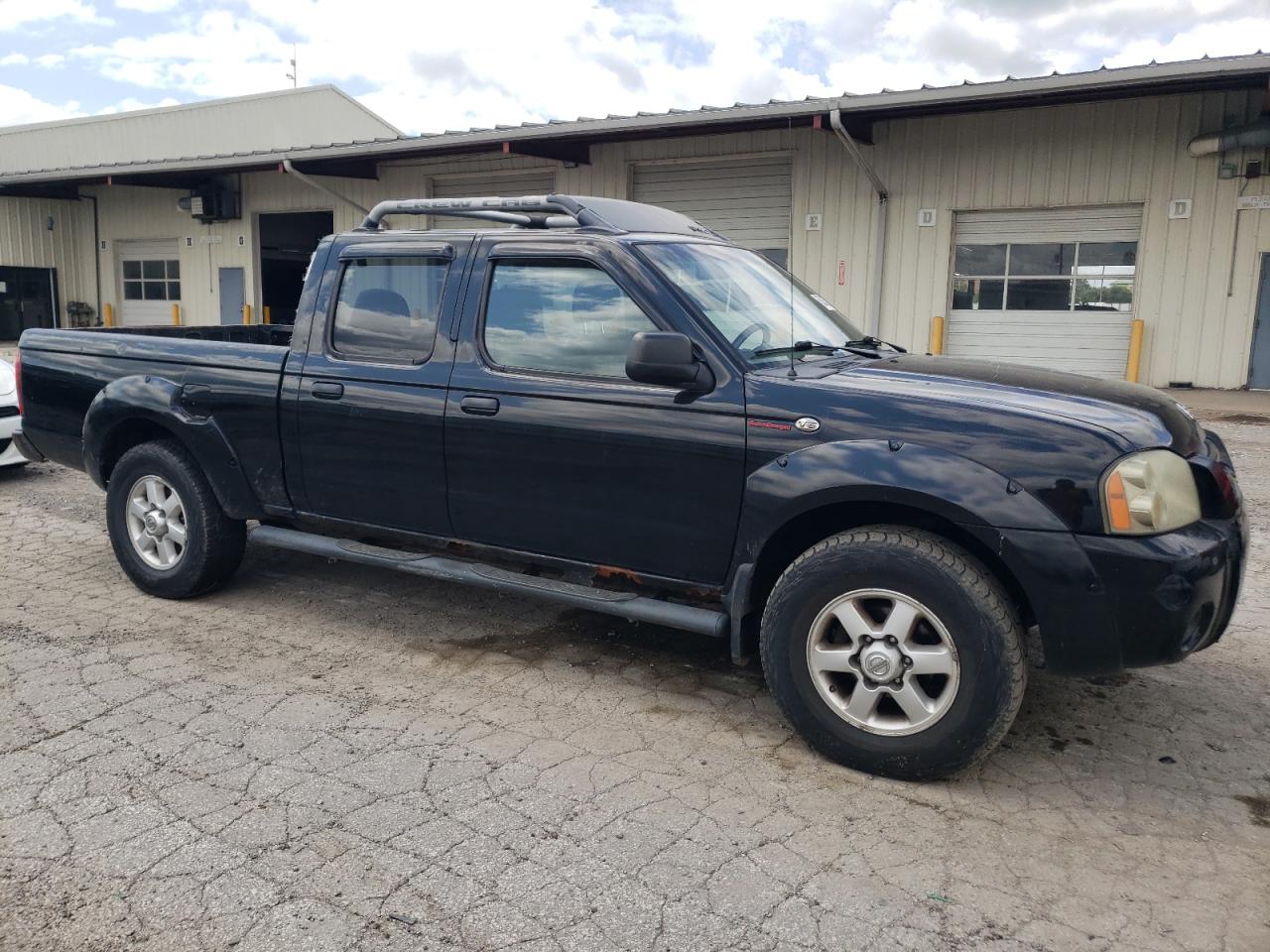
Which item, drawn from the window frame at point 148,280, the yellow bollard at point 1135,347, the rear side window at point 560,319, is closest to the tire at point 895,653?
the rear side window at point 560,319

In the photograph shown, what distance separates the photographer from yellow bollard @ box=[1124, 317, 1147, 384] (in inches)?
587

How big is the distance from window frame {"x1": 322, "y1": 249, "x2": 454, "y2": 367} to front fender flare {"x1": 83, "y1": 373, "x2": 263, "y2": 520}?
794 millimetres

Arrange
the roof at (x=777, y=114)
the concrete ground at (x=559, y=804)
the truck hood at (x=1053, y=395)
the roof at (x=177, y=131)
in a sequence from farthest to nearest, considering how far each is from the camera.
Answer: the roof at (x=177, y=131) → the roof at (x=777, y=114) → the truck hood at (x=1053, y=395) → the concrete ground at (x=559, y=804)

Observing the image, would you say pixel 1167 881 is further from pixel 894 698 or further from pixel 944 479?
pixel 944 479

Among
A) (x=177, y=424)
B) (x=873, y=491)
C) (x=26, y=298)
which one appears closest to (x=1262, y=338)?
(x=873, y=491)

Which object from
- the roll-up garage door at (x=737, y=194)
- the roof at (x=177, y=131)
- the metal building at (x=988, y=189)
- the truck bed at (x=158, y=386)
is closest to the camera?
the truck bed at (x=158, y=386)

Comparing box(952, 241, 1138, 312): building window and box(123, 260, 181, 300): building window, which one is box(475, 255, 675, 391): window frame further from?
box(123, 260, 181, 300): building window

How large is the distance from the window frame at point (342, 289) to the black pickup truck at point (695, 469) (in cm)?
2

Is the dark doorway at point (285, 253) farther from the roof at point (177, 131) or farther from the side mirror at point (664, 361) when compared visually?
the side mirror at point (664, 361)

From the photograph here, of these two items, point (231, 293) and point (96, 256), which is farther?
point (96, 256)

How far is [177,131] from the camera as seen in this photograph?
32.4 m

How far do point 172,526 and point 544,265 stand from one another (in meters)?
2.53

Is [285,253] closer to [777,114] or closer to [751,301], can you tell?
[777,114]

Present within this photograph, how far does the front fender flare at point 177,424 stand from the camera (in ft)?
16.5
